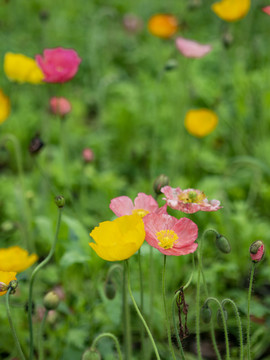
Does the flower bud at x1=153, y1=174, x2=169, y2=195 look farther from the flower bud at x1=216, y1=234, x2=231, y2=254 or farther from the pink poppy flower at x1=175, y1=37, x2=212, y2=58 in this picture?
the pink poppy flower at x1=175, y1=37, x2=212, y2=58

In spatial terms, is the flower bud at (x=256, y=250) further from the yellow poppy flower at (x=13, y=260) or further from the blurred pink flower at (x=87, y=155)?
the blurred pink flower at (x=87, y=155)

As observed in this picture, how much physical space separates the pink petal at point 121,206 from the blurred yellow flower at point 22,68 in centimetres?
97

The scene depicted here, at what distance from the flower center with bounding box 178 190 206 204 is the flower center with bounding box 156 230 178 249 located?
0.08 metres

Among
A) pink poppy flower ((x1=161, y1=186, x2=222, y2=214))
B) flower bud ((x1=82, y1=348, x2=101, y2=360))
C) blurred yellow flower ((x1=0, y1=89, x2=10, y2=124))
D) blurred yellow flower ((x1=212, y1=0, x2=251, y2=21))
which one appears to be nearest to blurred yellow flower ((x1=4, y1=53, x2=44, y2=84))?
blurred yellow flower ((x1=0, y1=89, x2=10, y2=124))

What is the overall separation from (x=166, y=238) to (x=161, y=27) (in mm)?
1845

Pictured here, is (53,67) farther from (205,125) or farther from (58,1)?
(58,1)

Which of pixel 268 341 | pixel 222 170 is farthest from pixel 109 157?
pixel 268 341

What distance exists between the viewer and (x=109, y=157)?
104 inches

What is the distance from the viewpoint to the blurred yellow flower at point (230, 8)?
1.98 m

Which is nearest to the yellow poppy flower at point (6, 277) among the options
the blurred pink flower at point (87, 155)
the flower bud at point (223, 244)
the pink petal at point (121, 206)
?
the pink petal at point (121, 206)

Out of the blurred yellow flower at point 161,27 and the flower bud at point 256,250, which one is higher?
the flower bud at point 256,250

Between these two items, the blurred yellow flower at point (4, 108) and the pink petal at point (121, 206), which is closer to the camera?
the pink petal at point (121, 206)

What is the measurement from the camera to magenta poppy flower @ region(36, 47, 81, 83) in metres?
1.51

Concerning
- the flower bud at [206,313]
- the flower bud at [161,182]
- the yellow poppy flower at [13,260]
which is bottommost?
the flower bud at [206,313]
